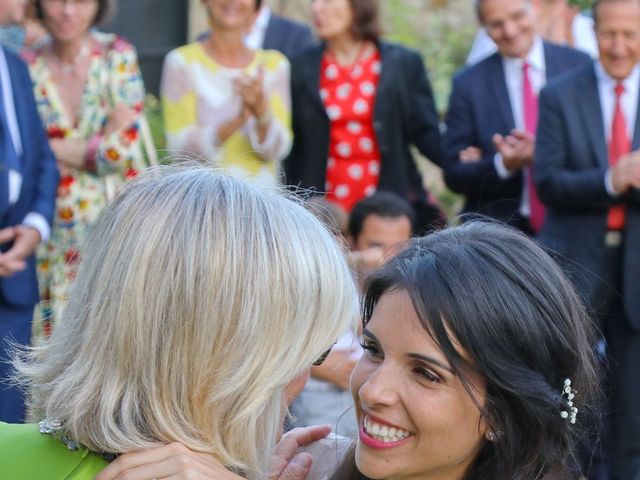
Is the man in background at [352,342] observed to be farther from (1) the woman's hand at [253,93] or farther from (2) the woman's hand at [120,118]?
(2) the woman's hand at [120,118]

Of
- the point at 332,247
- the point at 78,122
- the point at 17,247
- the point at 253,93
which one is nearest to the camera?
the point at 332,247

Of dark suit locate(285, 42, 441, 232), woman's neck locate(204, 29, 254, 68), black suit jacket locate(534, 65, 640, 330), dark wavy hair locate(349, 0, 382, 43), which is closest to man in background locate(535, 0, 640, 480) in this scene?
black suit jacket locate(534, 65, 640, 330)

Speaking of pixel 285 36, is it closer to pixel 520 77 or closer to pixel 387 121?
pixel 387 121

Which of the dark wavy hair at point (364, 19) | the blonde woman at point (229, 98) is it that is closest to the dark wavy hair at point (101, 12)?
the blonde woman at point (229, 98)

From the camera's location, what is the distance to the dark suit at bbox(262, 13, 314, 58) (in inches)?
269

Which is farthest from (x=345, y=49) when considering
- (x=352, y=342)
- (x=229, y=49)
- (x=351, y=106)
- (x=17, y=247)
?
(x=352, y=342)

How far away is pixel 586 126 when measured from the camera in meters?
5.34

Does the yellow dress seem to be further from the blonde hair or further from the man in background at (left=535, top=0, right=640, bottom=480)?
the blonde hair

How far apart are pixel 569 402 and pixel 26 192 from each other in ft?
10.1

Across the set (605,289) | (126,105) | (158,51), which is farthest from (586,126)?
(158,51)

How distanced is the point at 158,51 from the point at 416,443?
24.6 ft

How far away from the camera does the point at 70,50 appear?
5535 mm

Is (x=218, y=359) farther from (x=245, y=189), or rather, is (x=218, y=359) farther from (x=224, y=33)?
(x=224, y=33)

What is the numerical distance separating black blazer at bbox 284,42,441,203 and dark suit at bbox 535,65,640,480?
951 mm
